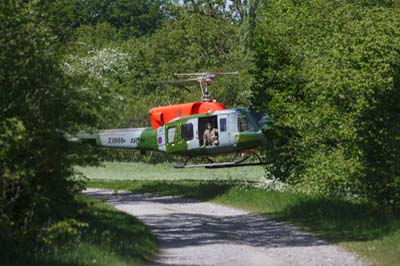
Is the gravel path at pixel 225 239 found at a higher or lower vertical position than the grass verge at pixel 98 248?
lower

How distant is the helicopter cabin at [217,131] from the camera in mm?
33156

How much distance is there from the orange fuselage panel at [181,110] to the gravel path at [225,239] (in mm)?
5638

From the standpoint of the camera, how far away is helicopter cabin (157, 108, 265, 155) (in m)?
33.2

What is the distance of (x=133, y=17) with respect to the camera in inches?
4936

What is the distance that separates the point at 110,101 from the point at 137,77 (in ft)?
216

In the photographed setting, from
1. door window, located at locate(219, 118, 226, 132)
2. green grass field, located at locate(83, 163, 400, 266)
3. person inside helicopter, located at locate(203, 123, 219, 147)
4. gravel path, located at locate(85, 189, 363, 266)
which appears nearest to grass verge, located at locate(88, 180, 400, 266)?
green grass field, located at locate(83, 163, 400, 266)

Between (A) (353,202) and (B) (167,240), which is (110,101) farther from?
(A) (353,202)

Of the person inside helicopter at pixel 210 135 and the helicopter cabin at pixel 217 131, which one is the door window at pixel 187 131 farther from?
the person inside helicopter at pixel 210 135

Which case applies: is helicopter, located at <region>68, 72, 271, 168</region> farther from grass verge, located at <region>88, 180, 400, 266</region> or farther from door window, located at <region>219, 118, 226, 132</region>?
grass verge, located at <region>88, 180, 400, 266</region>

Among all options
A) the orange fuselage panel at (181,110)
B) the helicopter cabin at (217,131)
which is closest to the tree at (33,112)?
the helicopter cabin at (217,131)

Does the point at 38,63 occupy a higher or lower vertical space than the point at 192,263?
higher

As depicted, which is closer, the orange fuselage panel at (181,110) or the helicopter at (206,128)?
the helicopter at (206,128)

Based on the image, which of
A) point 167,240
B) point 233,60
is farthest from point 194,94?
point 167,240

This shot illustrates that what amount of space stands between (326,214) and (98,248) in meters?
8.88
